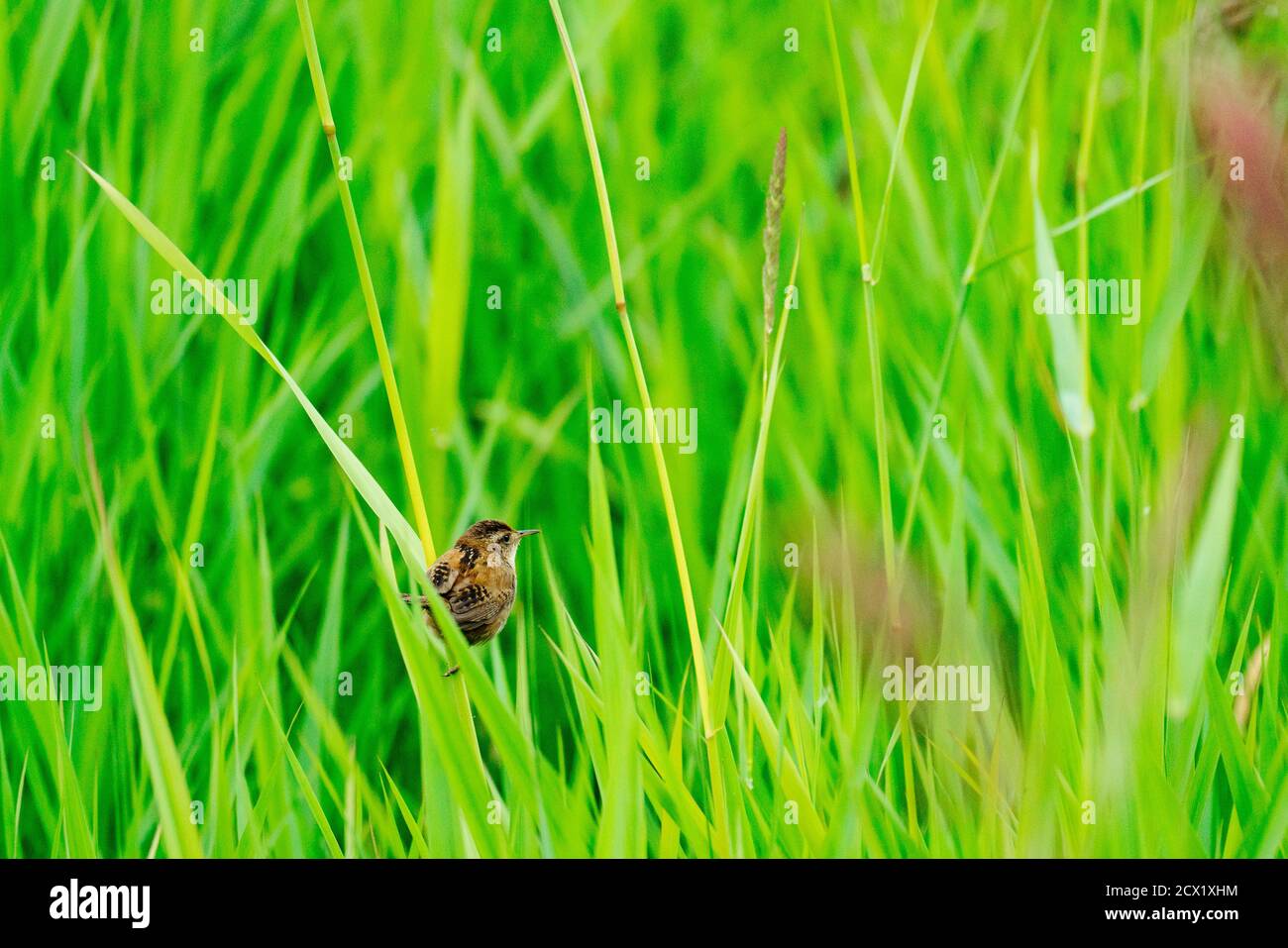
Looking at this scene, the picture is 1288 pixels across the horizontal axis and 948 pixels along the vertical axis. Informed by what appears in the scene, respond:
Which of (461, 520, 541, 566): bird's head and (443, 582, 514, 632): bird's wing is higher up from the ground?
(461, 520, 541, 566): bird's head

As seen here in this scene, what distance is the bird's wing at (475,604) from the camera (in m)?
1.07

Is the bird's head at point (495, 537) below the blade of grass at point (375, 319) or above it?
below

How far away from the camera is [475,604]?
3.52ft

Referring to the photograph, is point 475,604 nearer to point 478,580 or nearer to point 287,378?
point 478,580

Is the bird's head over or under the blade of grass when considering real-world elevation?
under

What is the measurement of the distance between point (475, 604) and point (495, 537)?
0.24 feet

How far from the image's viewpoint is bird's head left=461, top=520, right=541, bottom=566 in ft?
3.59

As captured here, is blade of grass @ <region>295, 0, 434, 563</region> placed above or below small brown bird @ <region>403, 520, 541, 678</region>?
above

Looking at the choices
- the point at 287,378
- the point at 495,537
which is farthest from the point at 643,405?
the point at 287,378

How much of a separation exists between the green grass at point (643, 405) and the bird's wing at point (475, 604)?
0.06 m

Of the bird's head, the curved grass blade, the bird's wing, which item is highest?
the curved grass blade

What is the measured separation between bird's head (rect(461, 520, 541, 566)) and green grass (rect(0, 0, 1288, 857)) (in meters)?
0.03

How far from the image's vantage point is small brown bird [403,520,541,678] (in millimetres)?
1067
